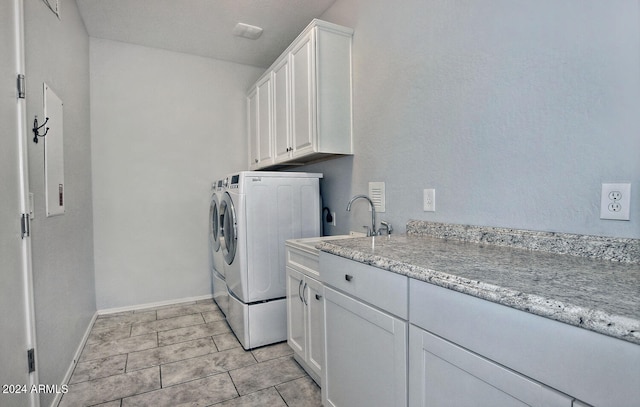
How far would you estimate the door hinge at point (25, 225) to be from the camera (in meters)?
1.43

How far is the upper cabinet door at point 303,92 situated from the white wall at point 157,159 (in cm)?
138

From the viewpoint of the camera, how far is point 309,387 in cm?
189

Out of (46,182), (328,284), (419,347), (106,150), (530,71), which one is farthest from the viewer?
(106,150)

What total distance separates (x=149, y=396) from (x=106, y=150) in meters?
2.37

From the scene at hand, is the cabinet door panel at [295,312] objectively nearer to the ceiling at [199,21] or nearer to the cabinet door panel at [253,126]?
the cabinet door panel at [253,126]

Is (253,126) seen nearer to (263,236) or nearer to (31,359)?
(263,236)

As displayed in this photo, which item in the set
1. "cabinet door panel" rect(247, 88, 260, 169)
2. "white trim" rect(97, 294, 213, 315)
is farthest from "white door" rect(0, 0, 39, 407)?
"cabinet door panel" rect(247, 88, 260, 169)

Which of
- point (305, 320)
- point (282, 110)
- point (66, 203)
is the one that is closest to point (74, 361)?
point (66, 203)

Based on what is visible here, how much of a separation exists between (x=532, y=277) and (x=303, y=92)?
2.00 m

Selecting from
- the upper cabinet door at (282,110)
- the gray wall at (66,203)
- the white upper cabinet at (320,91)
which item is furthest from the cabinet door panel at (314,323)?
the gray wall at (66,203)

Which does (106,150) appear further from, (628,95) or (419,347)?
(628,95)

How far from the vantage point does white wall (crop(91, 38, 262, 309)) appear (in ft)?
10.3

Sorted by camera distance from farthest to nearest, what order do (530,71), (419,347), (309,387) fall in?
(309,387), (530,71), (419,347)

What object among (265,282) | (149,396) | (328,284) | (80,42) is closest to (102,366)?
(149,396)
